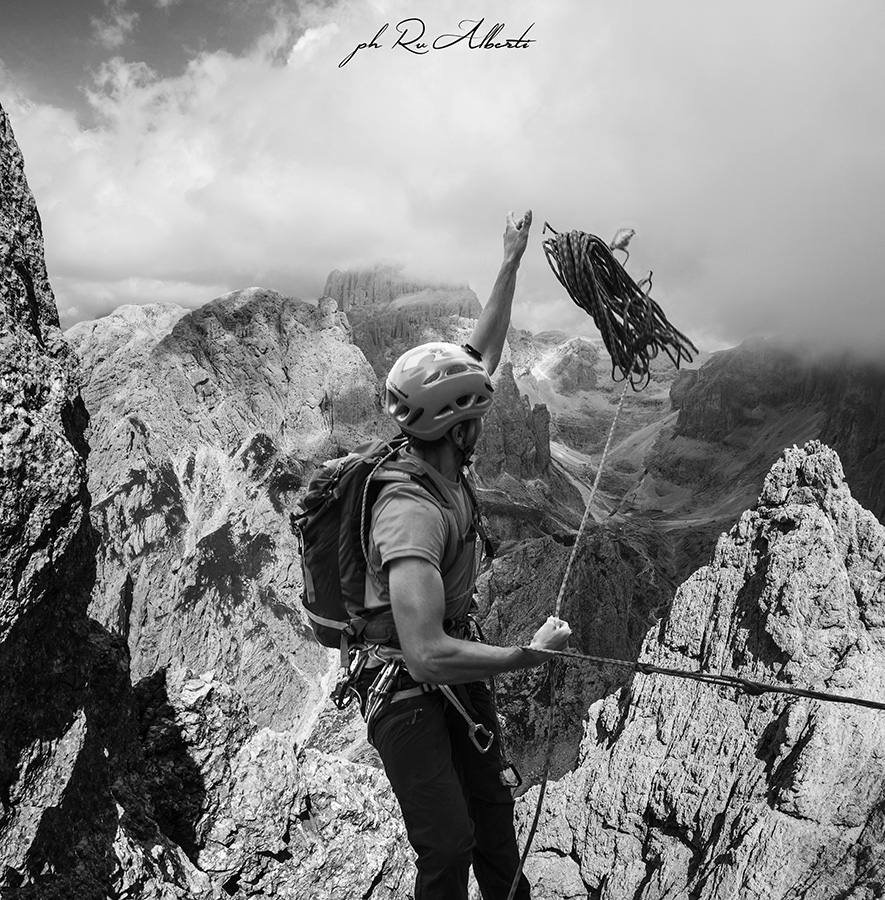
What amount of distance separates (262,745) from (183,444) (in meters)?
95.4

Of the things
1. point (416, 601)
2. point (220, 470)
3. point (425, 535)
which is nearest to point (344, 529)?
point (425, 535)

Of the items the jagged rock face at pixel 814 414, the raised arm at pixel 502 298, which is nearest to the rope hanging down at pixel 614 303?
the raised arm at pixel 502 298

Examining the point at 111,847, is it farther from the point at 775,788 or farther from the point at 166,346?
the point at 166,346

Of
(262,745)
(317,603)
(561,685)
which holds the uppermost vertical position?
(561,685)

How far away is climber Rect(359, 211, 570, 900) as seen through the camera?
10.8 ft

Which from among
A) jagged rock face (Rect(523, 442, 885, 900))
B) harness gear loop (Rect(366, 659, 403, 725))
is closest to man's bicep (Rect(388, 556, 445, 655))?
harness gear loop (Rect(366, 659, 403, 725))

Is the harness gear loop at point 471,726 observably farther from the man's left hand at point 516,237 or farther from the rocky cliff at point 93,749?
the rocky cliff at point 93,749

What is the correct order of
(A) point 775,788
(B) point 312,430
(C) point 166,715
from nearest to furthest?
(C) point 166,715, (A) point 775,788, (B) point 312,430

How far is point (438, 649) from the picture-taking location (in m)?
3.24

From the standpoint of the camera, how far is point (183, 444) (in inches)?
3868

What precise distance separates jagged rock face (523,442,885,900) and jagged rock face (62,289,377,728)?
53.1 meters

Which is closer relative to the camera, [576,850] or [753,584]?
[576,850]

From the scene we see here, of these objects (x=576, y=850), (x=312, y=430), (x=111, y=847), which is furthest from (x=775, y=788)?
(x=312, y=430)

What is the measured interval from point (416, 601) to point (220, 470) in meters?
101
